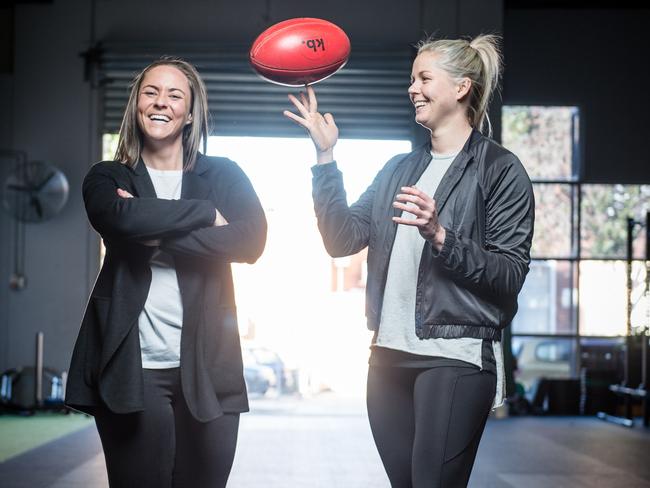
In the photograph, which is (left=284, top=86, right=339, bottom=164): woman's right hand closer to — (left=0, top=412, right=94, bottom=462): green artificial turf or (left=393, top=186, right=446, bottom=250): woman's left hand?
(left=393, top=186, right=446, bottom=250): woman's left hand

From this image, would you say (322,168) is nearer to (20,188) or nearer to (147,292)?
(147,292)

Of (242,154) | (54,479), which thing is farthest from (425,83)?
(242,154)

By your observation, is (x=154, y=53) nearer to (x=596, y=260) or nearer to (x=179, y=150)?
(x=596, y=260)

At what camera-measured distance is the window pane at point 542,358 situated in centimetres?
852

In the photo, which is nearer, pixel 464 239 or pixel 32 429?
pixel 464 239

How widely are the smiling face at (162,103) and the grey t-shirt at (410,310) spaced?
0.57m

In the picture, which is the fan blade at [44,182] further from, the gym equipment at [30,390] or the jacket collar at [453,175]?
the jacket collar at [453,175]

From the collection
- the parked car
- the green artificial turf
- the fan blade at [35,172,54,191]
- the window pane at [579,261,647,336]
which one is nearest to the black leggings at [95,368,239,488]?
the green artificial turf

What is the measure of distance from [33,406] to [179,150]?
5.60 meters

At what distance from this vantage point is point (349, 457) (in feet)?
17.0

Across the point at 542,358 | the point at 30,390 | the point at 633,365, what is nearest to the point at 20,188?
the point at 30,390

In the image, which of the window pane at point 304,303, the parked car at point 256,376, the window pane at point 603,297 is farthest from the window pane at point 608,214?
the parked car at point 256,376

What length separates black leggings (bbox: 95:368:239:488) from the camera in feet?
5.93

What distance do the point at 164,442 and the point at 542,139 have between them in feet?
24.1
